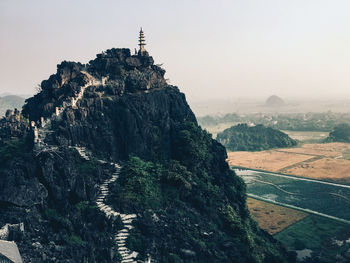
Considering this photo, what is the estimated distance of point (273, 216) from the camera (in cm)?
5891

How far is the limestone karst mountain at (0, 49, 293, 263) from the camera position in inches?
1137

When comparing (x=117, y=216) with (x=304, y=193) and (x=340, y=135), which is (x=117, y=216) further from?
(x=340, y=135)

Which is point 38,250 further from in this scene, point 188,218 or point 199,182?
point 199,182

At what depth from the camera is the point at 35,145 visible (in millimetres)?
34375

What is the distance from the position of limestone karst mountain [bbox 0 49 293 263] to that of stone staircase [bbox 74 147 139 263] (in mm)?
99

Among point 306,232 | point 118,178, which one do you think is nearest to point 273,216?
point 306,232

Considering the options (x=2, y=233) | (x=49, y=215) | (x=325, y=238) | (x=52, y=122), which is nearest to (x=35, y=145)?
(x=52, y=122)

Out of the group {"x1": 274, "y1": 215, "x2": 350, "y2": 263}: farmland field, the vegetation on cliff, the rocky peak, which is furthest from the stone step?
{"x1": 274, "y1": 215, "x2": 350, "y2": 263}: farmland field

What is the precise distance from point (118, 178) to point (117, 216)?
235 inches

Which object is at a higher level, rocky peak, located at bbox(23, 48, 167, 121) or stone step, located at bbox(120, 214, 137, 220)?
rocky peak, located at bbox(23, 48, 167, 121)

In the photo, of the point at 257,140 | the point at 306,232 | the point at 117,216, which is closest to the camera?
the point at 117,216

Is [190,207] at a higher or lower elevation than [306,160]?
higher

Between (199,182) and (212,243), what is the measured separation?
Result: 335 inches

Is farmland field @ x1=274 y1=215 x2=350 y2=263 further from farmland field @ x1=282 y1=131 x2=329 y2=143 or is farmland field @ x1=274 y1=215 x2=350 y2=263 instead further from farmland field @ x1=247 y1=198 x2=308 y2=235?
farmland field @ x1=282 y1=131 x2=329 y2=143
